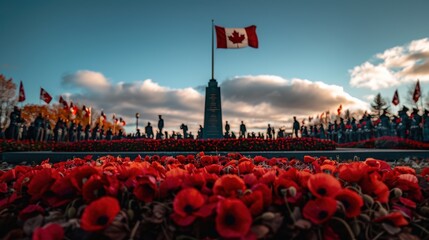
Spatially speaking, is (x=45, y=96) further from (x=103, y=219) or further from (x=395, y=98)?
(x=395, y=98)

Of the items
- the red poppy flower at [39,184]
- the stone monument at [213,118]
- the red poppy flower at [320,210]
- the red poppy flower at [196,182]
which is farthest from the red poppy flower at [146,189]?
the stone monument at [213,118]

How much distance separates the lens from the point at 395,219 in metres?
1.15

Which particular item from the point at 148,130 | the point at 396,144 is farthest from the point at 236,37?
the point at 148,130

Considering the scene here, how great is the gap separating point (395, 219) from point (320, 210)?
1.11 ft

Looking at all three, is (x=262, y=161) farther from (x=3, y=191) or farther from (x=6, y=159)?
(x=6, y=159)

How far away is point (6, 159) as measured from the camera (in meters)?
11.9

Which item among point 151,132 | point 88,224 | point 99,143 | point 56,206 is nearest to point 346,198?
point 88,224

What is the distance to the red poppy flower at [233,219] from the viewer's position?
3.23 feet

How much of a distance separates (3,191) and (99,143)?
12.6m

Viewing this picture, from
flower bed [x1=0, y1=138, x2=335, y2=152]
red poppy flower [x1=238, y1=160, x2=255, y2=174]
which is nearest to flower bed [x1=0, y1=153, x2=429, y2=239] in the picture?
red poppy flower [x1=238, y1=160, x2=255, y2=174]

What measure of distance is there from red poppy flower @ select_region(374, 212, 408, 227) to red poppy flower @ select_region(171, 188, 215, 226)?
28.6 inches

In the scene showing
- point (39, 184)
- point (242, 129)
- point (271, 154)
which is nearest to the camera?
point (39, 184)

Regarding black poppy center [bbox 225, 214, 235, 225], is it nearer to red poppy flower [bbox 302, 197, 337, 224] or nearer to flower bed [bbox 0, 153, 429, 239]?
flower bed [bbox 0, 153, 429, 239]

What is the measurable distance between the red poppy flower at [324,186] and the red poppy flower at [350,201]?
27 mm
